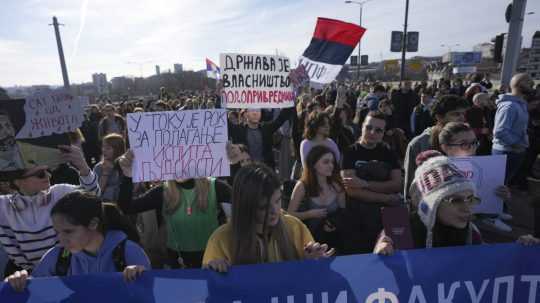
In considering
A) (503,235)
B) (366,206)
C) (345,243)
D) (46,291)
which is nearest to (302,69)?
(366,206)

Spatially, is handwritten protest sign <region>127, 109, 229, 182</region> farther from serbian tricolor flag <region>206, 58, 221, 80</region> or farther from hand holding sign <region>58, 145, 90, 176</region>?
serbian tricolor flag <region>206, 58, 221, 80</region>

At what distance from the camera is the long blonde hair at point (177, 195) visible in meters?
2.54

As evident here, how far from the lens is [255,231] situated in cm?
186

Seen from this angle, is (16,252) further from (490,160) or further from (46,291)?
(490,160)

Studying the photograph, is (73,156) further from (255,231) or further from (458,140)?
(458,140)

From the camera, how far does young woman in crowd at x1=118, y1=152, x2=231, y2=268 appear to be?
252cm

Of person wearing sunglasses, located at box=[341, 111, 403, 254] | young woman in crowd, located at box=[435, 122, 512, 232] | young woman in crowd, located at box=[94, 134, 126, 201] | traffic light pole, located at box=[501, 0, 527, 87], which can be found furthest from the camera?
traffic light pole, located at box=[501, 0, 527, 87]

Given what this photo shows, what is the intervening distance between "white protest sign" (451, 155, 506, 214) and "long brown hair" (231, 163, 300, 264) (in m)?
1.65

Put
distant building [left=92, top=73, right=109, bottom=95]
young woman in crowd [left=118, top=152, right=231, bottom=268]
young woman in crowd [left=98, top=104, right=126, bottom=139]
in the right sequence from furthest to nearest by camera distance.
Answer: distant building [left=92, top=73, right=109, bottom=95]
young woman in crowd [left=98, top=104, right=126, bottom=139]
young woman in crowd [left=118, top=152, right=231, bottom=268]

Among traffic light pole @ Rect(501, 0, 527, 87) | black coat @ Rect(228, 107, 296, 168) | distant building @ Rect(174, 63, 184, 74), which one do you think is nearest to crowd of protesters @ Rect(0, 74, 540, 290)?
black coat @ Rect(228, 107, 296, 168)

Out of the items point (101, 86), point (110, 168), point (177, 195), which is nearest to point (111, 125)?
point (110, 168)

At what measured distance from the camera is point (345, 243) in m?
2.98

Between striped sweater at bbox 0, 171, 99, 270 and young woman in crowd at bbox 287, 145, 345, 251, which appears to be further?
young woman in crowd at bbox 287, 145, 345, 251

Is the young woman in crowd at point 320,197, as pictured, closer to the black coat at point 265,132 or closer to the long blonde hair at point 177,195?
the long blonde hair at point 177,195
